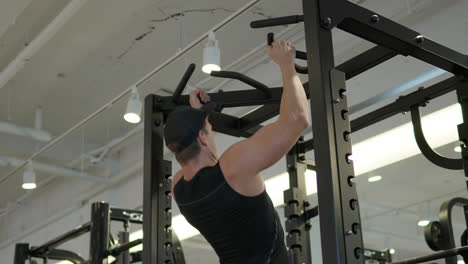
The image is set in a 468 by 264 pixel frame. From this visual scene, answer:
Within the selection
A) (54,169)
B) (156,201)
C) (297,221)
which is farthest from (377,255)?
(54,169)

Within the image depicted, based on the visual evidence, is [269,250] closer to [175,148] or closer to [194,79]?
[175,148]

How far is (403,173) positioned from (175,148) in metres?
3.49

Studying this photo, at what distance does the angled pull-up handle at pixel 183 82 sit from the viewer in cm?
249

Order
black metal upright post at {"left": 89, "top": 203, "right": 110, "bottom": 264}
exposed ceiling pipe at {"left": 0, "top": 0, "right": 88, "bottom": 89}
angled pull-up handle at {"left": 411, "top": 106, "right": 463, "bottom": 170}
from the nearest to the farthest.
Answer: angled pull-up handle at {"left": 411, "top": 106, "right": 463, "bottom": 170} < black metal upright post at {"left": 89, "top": 203, "right": 110, "bottom": 264} < exposed ceiling pipe at {"left": 0, "top": 0, "right": 88, "bottom": 89}

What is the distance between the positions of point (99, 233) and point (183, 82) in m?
2.00

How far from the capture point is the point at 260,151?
6.03 feet

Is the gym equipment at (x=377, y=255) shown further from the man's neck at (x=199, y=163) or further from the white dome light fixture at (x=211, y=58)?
the man's neck at (x=199, y=163)

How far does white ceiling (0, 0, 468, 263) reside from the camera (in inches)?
169

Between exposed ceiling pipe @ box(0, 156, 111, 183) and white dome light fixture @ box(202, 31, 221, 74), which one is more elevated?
exposed ceiling pipe @ box(0, 156, 111, 183)

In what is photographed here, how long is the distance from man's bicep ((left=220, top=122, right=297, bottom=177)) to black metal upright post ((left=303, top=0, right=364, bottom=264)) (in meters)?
0.14

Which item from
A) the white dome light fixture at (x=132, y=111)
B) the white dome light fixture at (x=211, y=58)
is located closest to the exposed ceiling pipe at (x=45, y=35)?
the white dome light fixture at (x=132, y=111)

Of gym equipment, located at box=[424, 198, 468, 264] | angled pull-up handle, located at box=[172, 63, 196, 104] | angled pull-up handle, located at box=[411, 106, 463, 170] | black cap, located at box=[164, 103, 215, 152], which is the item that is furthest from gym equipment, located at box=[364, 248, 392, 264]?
black cap, located at box=[164, 103, 215, 152]

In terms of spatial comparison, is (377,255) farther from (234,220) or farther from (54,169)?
(54,169)

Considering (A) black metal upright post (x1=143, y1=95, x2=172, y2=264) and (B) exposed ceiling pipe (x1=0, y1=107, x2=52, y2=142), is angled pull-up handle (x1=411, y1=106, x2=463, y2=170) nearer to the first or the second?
(A) black metal upright post (x1=143, y1=95, x2=172, y2=264)
